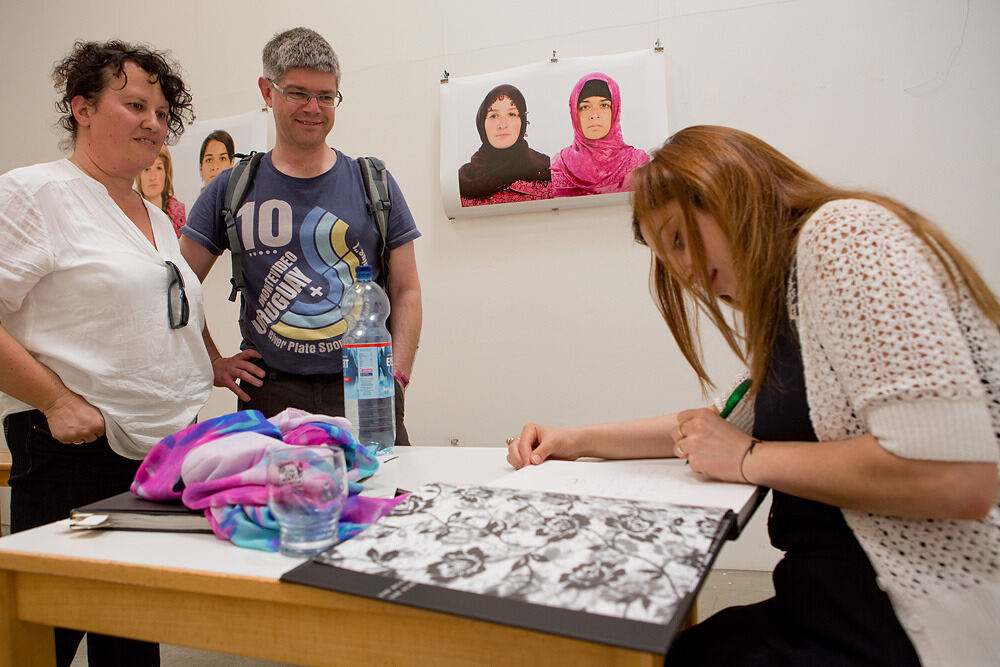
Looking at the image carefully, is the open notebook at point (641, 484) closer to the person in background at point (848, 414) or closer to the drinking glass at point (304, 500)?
the person in background at point (848, 414)

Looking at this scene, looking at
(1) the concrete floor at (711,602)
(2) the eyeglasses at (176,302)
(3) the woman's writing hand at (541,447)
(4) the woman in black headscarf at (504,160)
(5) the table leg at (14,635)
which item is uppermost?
(4) the woman in black headscarf at (504,160)

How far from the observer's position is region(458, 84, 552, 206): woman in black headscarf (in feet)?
7.95

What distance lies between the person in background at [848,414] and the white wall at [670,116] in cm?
151

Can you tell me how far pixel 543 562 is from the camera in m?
0.59

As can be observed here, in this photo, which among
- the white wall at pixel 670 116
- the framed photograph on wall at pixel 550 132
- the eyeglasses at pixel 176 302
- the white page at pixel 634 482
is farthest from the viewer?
the framed photograph on wall at pixel 550 132

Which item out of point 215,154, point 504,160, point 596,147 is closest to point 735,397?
point 596,147

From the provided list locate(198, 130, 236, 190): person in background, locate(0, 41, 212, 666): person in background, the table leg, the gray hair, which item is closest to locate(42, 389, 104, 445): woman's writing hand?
locate(0, 41, 212, 666): person in background

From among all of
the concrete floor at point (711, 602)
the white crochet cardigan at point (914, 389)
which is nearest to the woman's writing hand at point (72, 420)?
Result: the concrete floor at point (711, 602)

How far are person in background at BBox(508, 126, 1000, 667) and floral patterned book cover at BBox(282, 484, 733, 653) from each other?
6.8 inches

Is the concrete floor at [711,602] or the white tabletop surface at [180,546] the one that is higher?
the white tabletop surface at [180,546]

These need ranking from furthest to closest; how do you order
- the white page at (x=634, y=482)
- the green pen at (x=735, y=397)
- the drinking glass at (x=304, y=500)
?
the green pen at (x=735, y=397) < the white page at (x=634, y=482) < the drinking glass at (x=304, y=500)

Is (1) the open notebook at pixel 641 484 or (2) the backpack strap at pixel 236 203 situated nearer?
(1) the open notebook at pixel 641 484

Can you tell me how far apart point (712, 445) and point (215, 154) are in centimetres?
273

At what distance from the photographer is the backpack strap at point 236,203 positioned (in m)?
1.65
